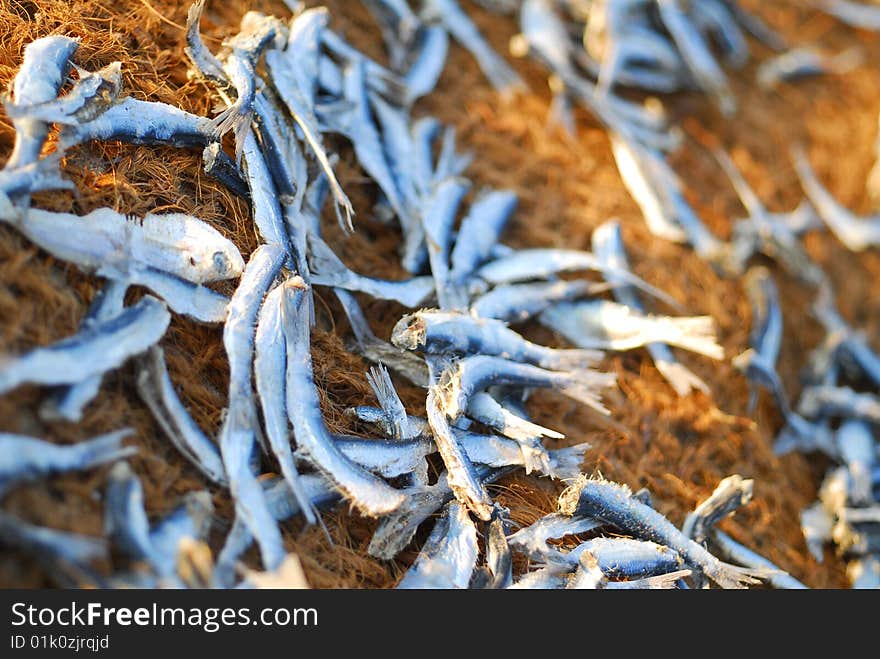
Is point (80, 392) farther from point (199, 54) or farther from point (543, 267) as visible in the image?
point (543, 267)

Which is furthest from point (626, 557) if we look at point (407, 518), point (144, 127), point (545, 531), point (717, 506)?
point (144, 127)

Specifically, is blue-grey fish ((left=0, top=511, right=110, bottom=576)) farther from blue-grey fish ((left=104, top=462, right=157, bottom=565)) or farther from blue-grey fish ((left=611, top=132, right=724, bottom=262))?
blue-grey fish ((left=611, top=132, right=724, bottom=262))

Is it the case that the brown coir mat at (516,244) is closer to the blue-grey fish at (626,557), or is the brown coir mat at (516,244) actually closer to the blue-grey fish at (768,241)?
the blue-grey fish at (768,241)

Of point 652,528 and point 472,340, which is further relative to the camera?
point 472,340

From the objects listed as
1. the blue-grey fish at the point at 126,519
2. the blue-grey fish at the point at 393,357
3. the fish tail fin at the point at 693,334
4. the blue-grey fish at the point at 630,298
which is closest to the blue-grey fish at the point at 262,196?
the blue-grey fish at the point at 393,357

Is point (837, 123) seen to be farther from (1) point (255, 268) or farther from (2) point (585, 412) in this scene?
(1) point (255, 268)

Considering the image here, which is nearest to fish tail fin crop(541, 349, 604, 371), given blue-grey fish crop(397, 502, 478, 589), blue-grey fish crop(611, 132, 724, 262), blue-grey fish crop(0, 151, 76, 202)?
blue-grey fish crop(397, 502, 478, 589)

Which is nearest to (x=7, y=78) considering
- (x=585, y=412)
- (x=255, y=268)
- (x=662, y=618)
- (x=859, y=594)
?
(x=255, y=268)
